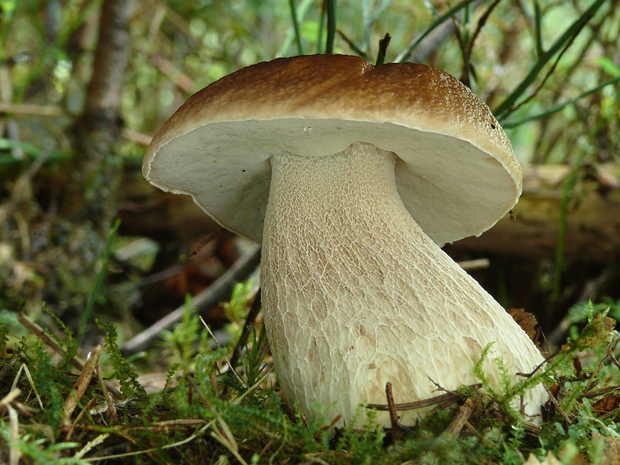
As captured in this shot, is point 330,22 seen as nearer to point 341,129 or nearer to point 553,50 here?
point 341,129

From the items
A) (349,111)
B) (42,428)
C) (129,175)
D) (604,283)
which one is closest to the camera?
(42,428)

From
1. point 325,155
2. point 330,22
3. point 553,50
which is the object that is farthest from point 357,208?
point 553,50

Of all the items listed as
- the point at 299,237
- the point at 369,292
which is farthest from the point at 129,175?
the point at 369,292

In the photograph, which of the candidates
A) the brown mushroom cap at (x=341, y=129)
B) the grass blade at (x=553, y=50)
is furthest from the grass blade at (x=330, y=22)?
the grass blade at (x=553, y=50)

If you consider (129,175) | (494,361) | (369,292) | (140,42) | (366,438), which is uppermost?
(140,42)

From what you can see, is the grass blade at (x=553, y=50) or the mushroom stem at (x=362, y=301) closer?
the mushroom stem at (x=362, y=301)

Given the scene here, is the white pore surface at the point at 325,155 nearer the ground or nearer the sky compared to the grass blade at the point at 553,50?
nearer the ground

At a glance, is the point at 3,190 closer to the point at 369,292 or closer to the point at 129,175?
the point at 129,175

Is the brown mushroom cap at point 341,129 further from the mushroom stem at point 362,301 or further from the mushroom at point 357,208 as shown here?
the mushroom stem at point 362,301

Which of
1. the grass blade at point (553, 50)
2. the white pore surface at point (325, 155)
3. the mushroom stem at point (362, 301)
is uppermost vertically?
the grass blade at point (553, 50)
